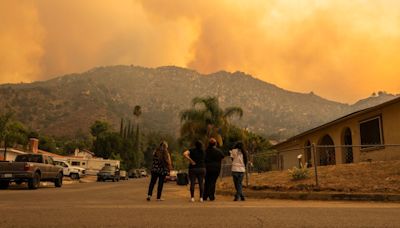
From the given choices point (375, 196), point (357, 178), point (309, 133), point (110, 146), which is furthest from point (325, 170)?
point (110, 146)

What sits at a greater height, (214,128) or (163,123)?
(163,123)

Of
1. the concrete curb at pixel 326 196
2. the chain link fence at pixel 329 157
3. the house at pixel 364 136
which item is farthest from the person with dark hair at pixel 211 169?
the chain link fence at pixel 329 157

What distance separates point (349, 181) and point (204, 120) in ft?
89.0

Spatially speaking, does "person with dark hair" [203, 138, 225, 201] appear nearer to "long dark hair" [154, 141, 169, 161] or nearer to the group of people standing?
the group of people standing

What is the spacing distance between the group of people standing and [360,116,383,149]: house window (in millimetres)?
10659

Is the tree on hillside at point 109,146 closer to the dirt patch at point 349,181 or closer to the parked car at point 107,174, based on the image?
the parked car at point 107,174

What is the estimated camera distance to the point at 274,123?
609 ft

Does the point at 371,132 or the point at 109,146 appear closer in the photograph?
the point at 371,132

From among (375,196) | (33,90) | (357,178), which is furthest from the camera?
(33,90)

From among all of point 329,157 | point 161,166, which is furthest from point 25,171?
point 329,157

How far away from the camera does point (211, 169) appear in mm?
12625

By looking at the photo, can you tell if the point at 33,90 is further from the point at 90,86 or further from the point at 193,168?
the point at 193,168

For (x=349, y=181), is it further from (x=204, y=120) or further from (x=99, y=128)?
(x=99, y=128)

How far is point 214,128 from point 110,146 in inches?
2024
